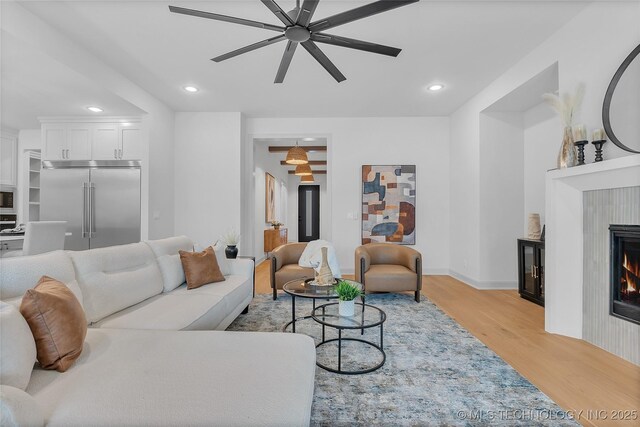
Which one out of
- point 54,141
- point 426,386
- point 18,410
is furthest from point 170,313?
point 54,141

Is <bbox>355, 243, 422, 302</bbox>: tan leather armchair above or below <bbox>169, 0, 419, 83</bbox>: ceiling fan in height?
below

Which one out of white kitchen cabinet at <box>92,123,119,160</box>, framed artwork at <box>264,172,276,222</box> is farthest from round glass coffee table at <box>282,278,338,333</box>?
framed artwork at <box>264,172,276,222</box>

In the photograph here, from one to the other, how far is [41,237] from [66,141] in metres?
2.28

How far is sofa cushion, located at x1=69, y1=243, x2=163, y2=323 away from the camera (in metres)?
1.95

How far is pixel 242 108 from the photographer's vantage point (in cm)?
482

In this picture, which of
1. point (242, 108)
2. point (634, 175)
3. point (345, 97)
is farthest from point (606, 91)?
point (242, 108)

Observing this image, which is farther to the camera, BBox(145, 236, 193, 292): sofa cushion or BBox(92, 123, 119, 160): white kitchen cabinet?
BBox(92, 123, 119, 160): white kitchen cabinet

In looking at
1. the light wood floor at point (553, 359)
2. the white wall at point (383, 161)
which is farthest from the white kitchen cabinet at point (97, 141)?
the light wood floor at point (553, 359)

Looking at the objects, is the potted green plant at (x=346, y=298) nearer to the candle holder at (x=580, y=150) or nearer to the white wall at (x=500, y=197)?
the candle holder at (x=580, y=150)

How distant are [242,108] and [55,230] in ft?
9.83

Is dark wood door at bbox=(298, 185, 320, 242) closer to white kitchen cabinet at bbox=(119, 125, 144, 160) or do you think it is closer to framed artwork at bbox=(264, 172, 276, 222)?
framed artwork at bbox=(264, 172, 276, 222)

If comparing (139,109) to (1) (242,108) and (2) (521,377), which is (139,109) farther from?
(2) (521,377)

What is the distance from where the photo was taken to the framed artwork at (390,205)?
17.0ft

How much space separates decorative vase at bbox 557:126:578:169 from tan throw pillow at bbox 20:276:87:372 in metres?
3.67
